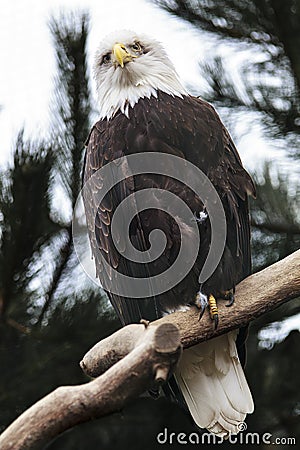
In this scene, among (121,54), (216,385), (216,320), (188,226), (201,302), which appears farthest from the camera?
(121,54)

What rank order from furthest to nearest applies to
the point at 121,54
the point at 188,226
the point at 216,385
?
the point at 121,54 < the point at 216,385 < the point at 188,226

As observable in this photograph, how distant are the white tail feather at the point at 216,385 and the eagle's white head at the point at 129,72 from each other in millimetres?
943

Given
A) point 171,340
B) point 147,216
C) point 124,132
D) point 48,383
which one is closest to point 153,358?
point 171,340

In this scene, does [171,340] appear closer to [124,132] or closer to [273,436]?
[124,132]

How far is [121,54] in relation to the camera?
3109mm

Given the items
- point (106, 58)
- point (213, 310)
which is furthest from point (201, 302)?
point (106, 58)

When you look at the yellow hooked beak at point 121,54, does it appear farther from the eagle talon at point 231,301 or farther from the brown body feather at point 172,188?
the eagle talon at point 231,301

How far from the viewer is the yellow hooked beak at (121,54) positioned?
3.10 metres

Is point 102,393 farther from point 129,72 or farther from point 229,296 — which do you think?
point 129,72

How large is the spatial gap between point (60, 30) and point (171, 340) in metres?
2.14

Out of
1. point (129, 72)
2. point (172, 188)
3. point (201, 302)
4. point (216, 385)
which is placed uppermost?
point (129, 72)

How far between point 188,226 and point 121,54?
79 cm

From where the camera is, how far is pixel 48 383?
3.33 metres

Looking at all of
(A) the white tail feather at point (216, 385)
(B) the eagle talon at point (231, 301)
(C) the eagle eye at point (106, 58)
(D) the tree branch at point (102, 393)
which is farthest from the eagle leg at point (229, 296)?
(C) the eagle eye at point (106, 58)
